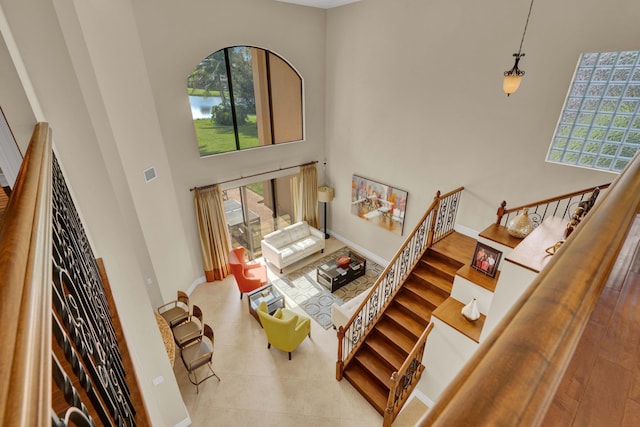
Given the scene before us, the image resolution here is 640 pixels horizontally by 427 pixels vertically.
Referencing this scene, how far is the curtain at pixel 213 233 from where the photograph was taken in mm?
6145

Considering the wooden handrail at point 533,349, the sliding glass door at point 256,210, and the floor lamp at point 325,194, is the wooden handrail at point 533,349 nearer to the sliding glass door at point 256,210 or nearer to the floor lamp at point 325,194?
the sliding glass door at point 256,210

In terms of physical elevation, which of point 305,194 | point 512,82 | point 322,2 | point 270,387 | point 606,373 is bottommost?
point 270,387

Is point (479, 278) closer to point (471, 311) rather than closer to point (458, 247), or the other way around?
point (471, 311)

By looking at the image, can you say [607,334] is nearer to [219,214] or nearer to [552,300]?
[552,300]

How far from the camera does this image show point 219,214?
642 centimetres

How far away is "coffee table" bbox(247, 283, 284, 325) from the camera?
5738 millimetres

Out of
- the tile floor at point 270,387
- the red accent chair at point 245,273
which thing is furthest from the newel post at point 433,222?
the red accent chair at point 245,273

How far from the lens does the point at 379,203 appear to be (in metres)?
6.99

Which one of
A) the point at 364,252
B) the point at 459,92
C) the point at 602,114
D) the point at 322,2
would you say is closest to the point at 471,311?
the point at 602,114

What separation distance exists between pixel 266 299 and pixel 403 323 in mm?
2522

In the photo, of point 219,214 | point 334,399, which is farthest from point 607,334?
point 219,214

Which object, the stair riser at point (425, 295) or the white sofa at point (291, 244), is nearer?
the stair riser at point (425, 295)

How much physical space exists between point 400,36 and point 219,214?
15.7 feet

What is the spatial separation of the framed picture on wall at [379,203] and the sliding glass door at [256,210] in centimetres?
164
